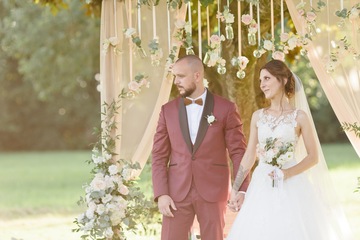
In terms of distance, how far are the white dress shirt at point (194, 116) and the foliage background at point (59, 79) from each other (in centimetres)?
139

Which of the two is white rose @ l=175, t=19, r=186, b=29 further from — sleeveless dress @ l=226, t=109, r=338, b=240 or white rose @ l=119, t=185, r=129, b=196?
white rose @ l=119, t=185, r=129, b=196

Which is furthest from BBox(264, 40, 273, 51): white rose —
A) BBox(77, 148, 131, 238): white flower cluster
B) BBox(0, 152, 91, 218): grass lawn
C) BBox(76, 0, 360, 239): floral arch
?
BBox(0, 152, 91, 218): grass lawn

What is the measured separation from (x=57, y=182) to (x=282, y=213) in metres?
13.0

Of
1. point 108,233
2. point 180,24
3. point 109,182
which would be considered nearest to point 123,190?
point 109,182

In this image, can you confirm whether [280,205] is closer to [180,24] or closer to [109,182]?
[109,182]

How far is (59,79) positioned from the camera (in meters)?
20.6

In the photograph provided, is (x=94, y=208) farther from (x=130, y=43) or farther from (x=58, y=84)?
(x=58, y=84)

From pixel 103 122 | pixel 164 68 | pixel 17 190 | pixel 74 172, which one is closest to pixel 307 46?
pixel 164 68

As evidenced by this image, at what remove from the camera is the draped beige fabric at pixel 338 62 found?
17.0 ft

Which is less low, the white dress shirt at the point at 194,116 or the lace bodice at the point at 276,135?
the white dress shirt at the point at 194,116

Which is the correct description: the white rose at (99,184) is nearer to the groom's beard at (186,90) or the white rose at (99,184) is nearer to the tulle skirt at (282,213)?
the groom's beard at (186,90)

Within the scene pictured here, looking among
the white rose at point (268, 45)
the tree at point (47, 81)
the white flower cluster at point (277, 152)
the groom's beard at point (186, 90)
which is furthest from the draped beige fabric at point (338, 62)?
the tree at point (47, 81)

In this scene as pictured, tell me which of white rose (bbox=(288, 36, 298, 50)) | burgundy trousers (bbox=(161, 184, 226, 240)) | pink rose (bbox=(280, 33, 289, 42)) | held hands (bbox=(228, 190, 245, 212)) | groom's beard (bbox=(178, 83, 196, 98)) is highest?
pink rose (bbox=(280, 33, 289, 42))

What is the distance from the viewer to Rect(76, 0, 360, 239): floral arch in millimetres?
5230
